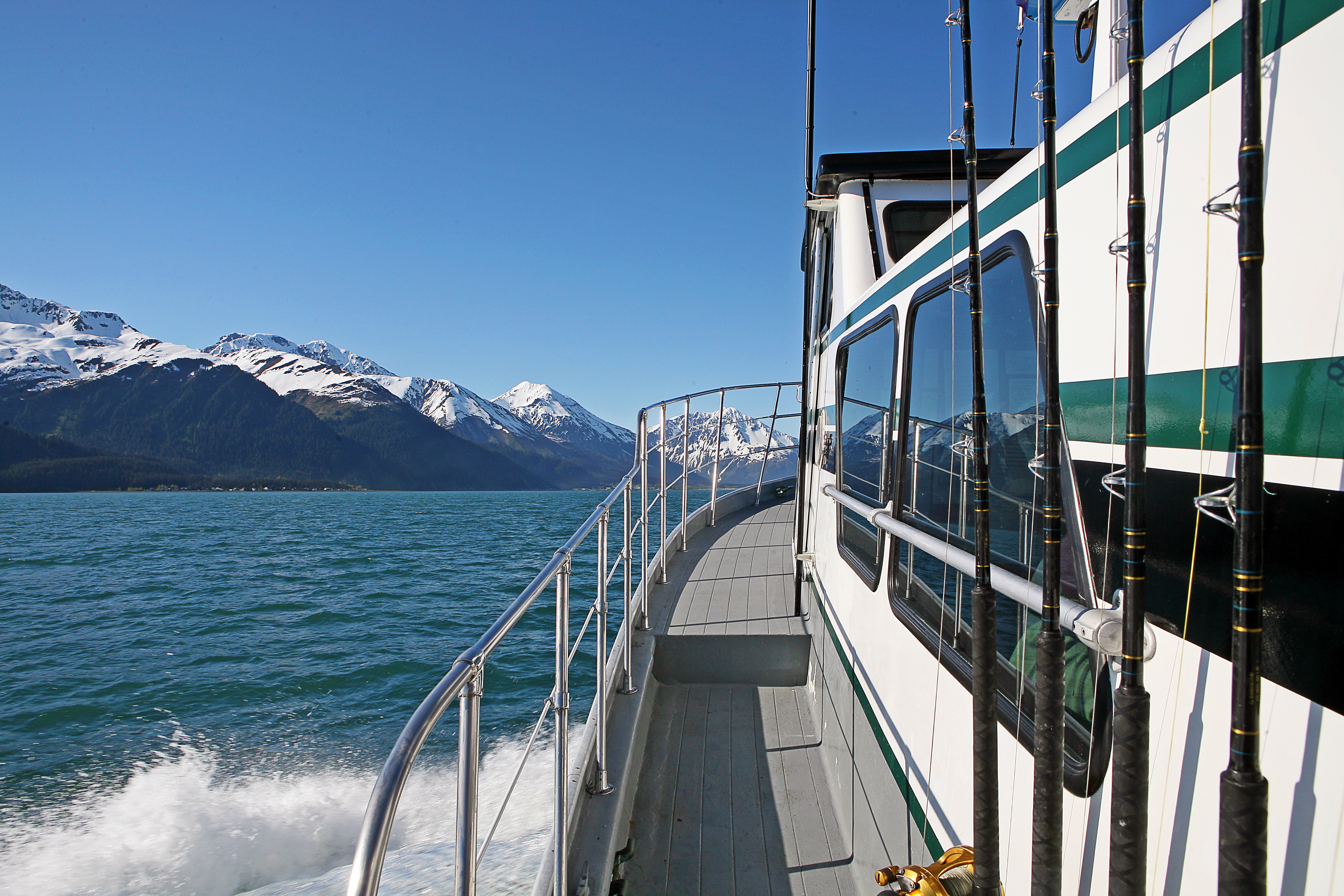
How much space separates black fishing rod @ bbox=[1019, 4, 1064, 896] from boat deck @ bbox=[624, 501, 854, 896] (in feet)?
5.35

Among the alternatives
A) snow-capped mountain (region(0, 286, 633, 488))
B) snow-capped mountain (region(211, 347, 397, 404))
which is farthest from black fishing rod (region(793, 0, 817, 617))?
snow-capped mountain (region(211, 347, 397, 404))

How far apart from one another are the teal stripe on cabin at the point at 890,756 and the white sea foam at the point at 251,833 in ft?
6.17

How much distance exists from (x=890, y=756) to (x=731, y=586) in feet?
8.11

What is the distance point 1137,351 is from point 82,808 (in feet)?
24.1

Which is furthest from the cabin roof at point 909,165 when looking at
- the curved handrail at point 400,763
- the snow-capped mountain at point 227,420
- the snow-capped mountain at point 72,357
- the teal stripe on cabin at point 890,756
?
the snow-capped mountain at point 72,357

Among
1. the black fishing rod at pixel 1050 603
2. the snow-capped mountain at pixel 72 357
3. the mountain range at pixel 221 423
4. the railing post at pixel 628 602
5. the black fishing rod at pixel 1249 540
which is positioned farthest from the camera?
the snow-capped mountain at pixel 72 357

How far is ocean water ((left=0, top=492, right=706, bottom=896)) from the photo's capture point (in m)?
4.39

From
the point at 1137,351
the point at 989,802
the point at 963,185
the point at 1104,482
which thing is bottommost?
the point at 989,802

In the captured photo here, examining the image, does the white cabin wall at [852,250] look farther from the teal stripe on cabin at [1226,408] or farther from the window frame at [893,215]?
the teal stripe on cabin at [1226,408]

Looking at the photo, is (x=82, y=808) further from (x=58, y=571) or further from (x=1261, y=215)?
(x=58, y=571)

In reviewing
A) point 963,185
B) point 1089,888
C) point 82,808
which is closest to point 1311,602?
point 1089,888

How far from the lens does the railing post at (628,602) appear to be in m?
2.95

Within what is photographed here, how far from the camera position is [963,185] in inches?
136

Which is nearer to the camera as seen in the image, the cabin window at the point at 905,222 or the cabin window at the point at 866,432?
the cabin window at the point at 866,432
